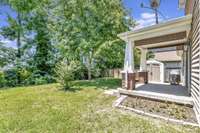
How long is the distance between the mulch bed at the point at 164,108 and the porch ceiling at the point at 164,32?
2.47m

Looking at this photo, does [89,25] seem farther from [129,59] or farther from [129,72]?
[129,72]

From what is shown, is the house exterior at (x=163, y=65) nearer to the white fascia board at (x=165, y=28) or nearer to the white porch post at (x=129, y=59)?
the white porch post at (x=129, y=59)

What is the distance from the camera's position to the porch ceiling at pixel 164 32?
21.3 feet

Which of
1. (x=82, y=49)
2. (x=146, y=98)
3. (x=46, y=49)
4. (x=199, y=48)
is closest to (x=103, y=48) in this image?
(x=82, y=49)

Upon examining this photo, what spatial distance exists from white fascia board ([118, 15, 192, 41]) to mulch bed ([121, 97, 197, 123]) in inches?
99.2

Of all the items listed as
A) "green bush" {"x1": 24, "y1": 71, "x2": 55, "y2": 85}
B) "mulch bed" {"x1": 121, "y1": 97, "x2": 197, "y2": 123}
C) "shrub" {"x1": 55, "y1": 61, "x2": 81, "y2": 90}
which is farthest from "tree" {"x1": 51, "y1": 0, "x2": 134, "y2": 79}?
"mulch bed" {"x1": 121, "y1": 97, "x2": 197, "y2": 123}

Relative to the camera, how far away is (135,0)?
765 inches

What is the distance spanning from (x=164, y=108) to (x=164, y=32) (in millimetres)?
2757

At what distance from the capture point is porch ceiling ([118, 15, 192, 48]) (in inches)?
256

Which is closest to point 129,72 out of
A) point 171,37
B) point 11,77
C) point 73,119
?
point 171,37

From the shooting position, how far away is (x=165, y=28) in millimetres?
6984

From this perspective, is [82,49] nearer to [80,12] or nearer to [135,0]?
[80,12]

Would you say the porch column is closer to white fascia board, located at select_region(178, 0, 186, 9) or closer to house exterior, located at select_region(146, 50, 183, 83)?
white fascia board, located at select_region(178, 0, 186, 9)

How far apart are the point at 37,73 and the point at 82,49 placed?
6036 mm
